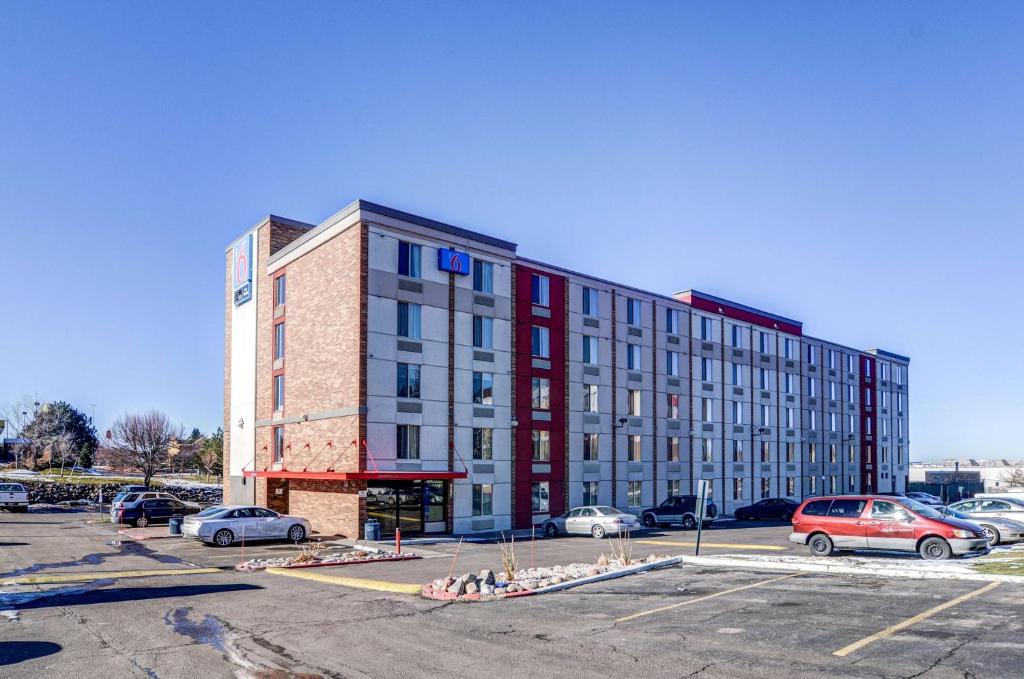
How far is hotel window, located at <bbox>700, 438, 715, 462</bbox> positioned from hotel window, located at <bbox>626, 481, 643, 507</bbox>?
703cm

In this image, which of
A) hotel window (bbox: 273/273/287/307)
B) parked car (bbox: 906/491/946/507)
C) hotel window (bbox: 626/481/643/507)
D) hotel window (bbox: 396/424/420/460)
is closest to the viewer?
hotel window (bbox: 396/424/420/460)

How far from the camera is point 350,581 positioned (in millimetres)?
20688

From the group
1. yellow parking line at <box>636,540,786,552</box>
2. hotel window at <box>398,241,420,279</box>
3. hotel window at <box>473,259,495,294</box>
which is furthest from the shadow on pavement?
hotel window at <box>473,259,495,294</box>

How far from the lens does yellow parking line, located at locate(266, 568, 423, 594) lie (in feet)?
62.1

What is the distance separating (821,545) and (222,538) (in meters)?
20.8

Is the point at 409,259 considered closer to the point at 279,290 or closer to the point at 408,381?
the point at 408,381

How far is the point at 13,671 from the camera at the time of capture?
11.2 meters

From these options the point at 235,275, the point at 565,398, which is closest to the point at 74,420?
the point at 235,275

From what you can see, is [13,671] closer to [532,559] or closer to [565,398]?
[532,559]

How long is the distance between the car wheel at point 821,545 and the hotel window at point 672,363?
88.7 feet

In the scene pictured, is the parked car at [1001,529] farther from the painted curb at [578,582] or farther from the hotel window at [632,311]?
the hotel window at [632,311]

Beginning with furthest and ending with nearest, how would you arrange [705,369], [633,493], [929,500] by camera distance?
[705,369], [929,500], [633,493]

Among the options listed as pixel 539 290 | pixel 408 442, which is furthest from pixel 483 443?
pixel 539 290

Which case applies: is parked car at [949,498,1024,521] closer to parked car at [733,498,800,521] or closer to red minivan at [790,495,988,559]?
red minivan at [790,495,988,559]
